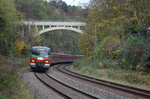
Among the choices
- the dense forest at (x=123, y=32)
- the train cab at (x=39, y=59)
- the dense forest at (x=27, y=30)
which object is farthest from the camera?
the dense forest at (x=27, y=30)

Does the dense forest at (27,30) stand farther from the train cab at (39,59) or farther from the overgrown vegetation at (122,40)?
the train cab at (39,59)

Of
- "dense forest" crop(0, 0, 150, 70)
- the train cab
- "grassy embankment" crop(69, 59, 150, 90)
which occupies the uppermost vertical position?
"dense forest" crop(0, 0, 150, 70)

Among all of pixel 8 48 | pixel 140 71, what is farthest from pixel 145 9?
pixel 8 48

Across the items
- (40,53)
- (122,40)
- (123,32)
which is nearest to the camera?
(122,40)

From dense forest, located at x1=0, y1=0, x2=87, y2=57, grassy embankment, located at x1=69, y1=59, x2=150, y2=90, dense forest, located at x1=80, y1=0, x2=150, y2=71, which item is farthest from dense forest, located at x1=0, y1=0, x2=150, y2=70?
grassy embankment, located at x1=69, y1=59, x2=150, y2=90

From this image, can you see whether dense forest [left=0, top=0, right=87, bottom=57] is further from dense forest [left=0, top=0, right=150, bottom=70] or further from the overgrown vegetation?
the overgrown vegetation

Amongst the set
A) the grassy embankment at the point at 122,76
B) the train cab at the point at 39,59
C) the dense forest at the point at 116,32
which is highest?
the dense forest at the point at 116,32

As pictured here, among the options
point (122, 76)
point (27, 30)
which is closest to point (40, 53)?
point (122, 76)

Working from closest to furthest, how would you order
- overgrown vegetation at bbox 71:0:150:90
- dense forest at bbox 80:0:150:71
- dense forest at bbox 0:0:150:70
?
overgrown vegetation at bbox 71:0:150:90 → dense forest at bbox 80:0:150:71 → dense forest at bbox 0:0:150:70

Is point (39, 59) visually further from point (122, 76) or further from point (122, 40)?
point (122, 76)

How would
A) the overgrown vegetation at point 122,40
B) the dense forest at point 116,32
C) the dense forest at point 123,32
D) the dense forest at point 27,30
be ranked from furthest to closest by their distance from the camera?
the dense forest at point 27,30
the dense forest at point 116,32
the dense forest at point 123,32
the overgrown vegetation at point 122,40

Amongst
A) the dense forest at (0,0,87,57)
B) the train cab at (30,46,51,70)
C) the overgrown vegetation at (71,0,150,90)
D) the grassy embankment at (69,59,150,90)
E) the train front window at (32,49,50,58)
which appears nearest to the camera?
the grassy embankment at (69,59,150,90)

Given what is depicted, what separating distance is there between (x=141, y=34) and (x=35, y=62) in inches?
391

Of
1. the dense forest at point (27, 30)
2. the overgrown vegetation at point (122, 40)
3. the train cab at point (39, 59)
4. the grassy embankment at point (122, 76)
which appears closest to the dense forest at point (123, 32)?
the overgrown vegetation at point (122, 40)
